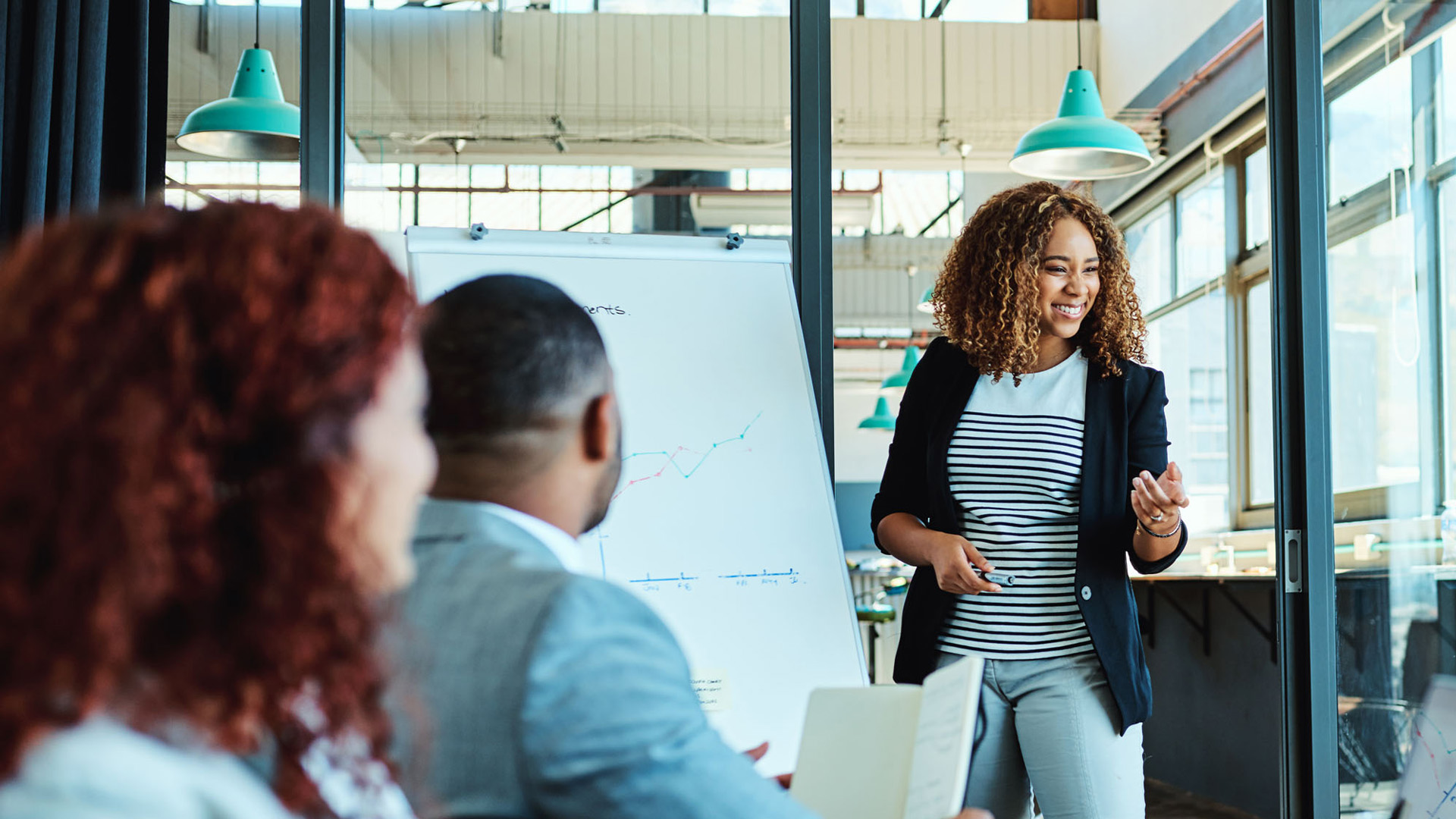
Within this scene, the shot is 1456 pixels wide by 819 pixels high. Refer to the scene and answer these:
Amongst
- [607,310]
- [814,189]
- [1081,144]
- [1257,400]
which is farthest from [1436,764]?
[1257,400]

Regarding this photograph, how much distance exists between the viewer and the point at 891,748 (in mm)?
1274

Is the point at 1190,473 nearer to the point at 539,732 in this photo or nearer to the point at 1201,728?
the point at 1201,728

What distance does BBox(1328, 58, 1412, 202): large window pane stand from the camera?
339cm

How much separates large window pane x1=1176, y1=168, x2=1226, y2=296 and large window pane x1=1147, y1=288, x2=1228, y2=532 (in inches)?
5.5

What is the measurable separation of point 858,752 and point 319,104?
1890 mm

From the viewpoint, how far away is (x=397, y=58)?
3.61 meters

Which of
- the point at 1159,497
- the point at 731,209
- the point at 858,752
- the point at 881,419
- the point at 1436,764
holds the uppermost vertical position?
the point at 731,209

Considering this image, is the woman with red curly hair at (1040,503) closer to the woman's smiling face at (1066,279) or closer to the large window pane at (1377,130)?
the woman's smiling face at (1066,279)

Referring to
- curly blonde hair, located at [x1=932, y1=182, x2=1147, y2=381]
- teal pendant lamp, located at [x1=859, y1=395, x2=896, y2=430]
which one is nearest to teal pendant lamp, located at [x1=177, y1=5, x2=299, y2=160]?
curly blonde hair, located at [x1=932, y1=182, x2=1147, y2=381]

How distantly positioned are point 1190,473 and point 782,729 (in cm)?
553

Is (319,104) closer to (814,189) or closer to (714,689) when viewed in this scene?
(814,189)

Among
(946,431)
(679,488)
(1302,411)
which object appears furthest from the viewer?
(1302,411)

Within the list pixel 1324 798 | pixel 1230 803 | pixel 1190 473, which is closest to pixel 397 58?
pixel 1324 798

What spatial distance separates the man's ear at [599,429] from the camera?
1081 mm
